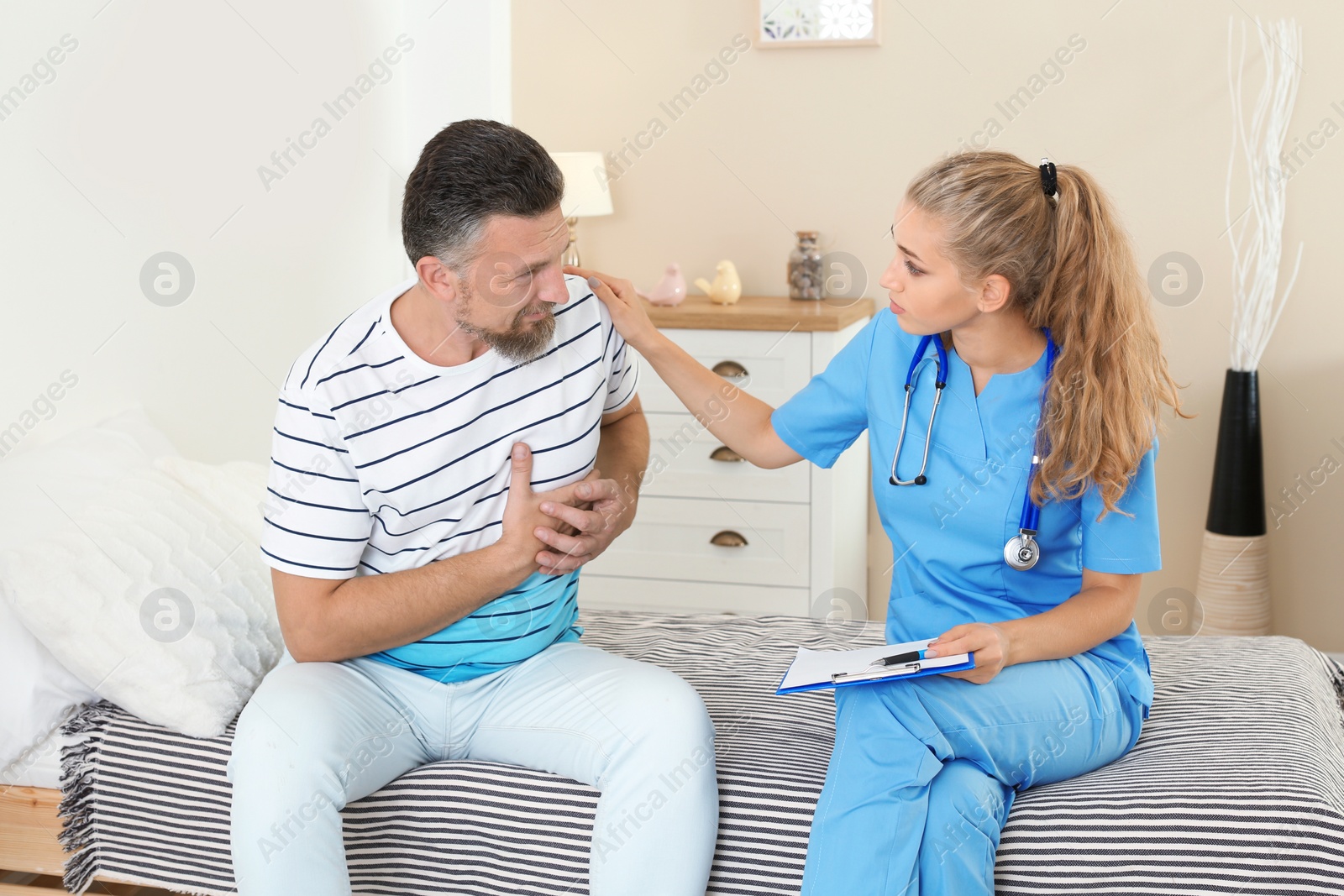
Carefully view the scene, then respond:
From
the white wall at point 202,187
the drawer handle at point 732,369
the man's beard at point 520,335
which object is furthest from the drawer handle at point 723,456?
the man's beard at point 520,335

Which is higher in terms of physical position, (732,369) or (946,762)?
(732,369)

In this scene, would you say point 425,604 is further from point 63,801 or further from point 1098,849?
point 1098,849

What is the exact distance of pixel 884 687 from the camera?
1456 mm

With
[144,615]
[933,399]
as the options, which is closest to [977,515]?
[933,399]

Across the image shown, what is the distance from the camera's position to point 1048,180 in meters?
1.46

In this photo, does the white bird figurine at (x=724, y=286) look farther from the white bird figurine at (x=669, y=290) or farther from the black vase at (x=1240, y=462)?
the black vase at (x=1240, y=462)

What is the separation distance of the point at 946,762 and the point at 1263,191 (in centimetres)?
214

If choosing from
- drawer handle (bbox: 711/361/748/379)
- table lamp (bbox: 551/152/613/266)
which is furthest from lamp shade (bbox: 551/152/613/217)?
drawer handle (bbox: 711/361/748/379)

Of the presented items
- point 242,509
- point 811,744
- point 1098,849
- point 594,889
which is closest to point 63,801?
point 242,509

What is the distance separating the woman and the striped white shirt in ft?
1.41

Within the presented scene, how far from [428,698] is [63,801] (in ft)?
1.71

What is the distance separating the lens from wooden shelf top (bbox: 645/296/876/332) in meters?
2.86

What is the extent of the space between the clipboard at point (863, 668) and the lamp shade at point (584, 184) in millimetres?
1848

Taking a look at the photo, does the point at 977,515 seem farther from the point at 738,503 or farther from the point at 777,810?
the point at 738,503
